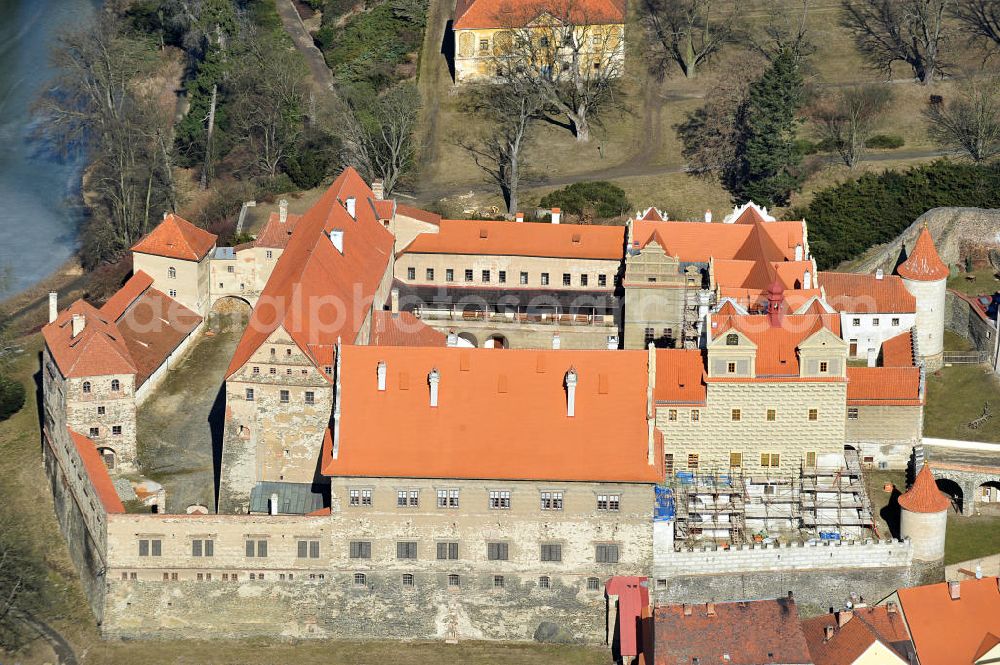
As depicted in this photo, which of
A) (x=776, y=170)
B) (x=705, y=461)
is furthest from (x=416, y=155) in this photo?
(x=705, y=461)

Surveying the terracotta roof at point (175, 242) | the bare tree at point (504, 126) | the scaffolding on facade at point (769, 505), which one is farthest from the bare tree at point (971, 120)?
the terracotta roof at point (175, 242)

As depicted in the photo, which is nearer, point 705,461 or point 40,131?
point 705,461

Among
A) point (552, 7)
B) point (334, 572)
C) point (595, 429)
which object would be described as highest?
point (552, 7)

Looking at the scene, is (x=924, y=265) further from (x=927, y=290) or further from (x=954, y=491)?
(x=954, y=491)

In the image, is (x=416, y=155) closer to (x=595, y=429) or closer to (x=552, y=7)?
(x=552, y=7)

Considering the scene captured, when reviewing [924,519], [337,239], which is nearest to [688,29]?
[337,239]

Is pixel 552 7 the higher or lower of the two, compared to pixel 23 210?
higher

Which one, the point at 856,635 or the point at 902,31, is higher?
the point at 902,31
